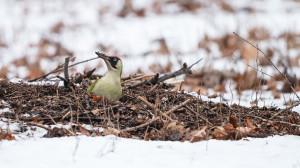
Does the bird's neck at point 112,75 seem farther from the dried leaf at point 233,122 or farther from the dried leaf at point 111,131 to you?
the dried leaf at point 233,122

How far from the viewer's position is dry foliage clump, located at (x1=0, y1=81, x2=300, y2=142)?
3.74 metres

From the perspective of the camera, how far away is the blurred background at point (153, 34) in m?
9.63

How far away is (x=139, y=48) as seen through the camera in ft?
39.4

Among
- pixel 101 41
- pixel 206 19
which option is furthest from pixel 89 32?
pixel 206 19

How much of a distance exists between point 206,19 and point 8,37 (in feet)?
19.4

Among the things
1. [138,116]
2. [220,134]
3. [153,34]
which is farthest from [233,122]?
[153,34]

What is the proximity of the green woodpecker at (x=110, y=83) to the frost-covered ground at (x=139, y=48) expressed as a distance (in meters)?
0.95

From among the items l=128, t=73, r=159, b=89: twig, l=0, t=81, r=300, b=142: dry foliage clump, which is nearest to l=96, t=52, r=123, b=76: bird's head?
l=0, t=81, r=300, b=142: dry foliage clump

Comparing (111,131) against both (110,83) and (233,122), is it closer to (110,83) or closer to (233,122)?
(110,83)

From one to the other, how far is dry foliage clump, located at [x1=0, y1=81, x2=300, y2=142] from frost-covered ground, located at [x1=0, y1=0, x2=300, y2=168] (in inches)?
7.7

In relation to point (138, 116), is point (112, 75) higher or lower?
higher

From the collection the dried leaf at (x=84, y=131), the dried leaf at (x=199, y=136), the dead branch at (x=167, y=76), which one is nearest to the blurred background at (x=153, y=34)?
the dead branch at (x=167, y=76)

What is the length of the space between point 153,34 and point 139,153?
10.3 metres

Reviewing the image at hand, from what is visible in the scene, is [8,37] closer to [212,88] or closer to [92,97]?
[212,88]
